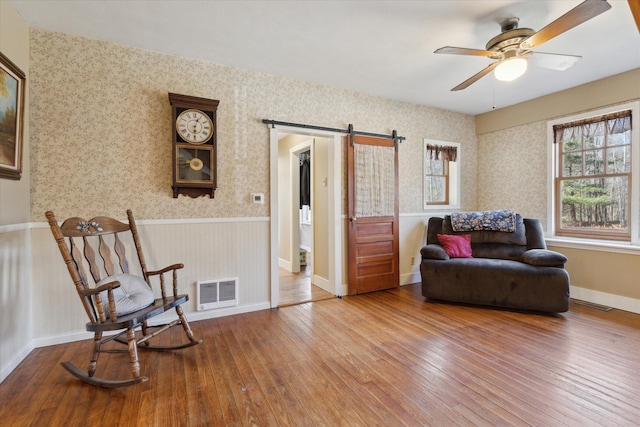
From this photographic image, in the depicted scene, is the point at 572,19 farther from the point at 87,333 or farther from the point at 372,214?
→ the point at 87,333

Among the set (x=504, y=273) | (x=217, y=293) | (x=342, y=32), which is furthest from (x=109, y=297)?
(x=504, y=273)

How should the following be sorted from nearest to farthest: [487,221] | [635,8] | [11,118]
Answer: [635,8]
[11,118]
[487,221]

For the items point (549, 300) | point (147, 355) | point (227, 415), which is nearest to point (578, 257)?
point (549, 300)

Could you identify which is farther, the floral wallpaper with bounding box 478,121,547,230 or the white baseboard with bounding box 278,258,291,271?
the white baseboard with bounding box 278,258,291,271

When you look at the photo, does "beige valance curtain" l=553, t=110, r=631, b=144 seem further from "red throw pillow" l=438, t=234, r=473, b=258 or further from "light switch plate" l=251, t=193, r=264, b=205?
"light switch plate" l=251, t=193, r=264, b=205

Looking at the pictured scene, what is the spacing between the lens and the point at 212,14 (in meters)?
2.30

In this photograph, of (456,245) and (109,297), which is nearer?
(109,297)

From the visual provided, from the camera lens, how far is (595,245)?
3.49 m

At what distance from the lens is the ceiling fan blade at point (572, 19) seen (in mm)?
1657

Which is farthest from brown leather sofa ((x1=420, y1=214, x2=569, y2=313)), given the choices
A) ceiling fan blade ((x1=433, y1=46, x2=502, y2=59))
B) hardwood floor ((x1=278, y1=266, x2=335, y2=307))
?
ceiling fan blade ((x1=433, y1=46, x2=502, y2=59))

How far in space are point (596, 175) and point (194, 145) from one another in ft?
15.4

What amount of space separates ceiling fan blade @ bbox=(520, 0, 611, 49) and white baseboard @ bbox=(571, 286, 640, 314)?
9.63ft

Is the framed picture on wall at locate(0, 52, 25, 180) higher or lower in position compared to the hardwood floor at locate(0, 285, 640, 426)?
higher

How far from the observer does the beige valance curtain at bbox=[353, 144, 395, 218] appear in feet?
12.8
